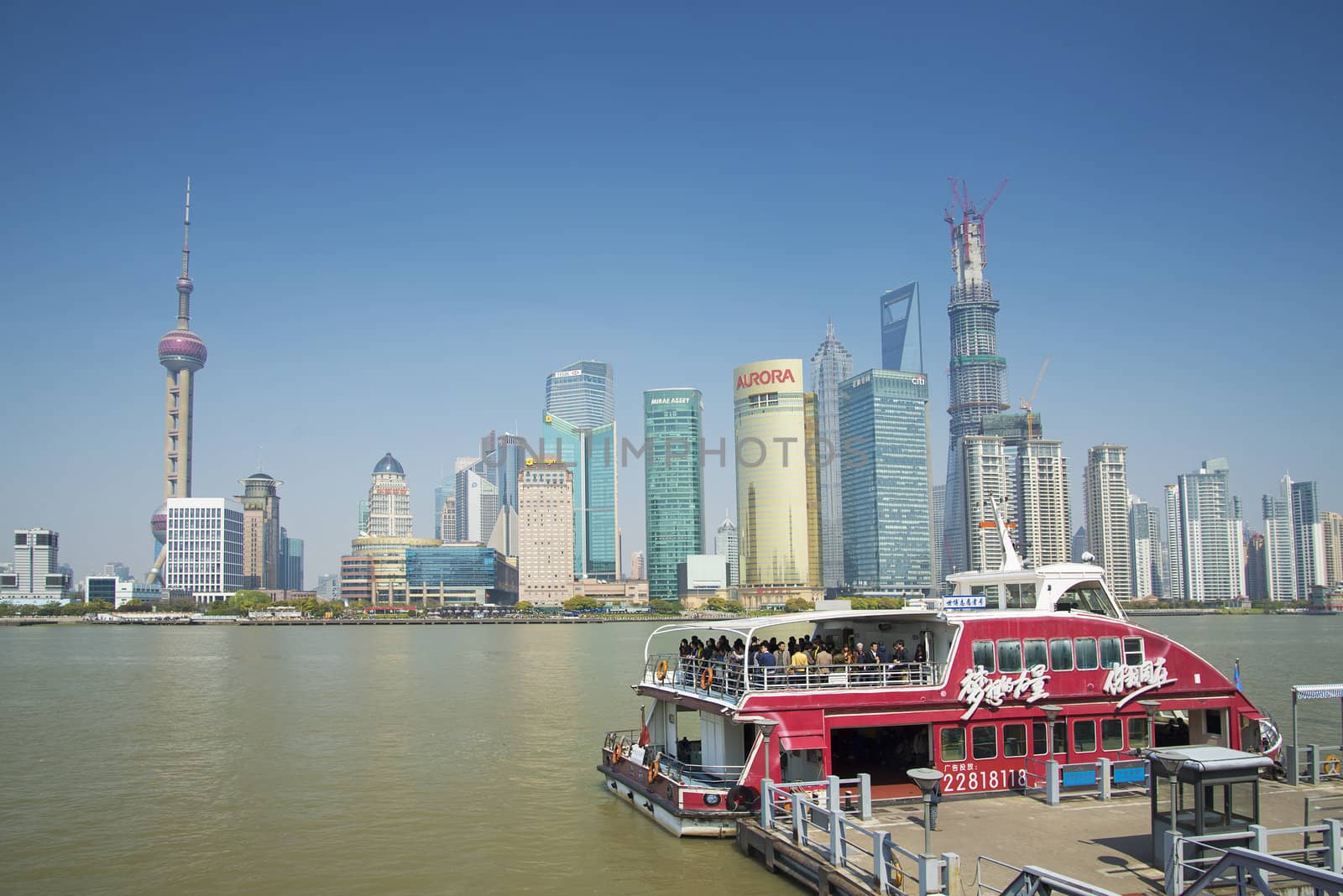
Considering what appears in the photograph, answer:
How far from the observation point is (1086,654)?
23.1 metres

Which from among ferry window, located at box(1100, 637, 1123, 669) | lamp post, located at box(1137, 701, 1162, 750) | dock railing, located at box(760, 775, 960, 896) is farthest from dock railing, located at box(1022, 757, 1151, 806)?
dock railing, located at box(760, 775, 960, 896)

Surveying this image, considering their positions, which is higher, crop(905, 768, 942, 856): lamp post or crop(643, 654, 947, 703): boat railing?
crop(643, 654, 947, 703): boat railing

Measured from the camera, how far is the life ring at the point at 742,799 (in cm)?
2155

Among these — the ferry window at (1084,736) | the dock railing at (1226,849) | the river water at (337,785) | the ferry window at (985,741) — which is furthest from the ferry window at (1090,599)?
the river water at (337,785)

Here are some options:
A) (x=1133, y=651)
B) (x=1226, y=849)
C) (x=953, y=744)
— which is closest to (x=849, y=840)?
(x=953, y=744)

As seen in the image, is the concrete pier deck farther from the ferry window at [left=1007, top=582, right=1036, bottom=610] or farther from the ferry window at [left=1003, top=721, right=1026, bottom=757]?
the ferry window at [left=1007, top=582, right=1036, bottom=610]

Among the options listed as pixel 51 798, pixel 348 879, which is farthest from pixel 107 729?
pixel 348 879

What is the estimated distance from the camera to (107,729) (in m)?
44.1

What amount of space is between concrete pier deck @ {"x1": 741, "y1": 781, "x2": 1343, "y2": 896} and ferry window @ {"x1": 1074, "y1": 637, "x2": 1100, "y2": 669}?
2.89 m

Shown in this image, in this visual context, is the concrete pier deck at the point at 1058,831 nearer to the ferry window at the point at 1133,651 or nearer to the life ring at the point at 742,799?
the life ring at the point at 742,799

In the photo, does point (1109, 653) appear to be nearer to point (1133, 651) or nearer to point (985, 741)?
point (1133, 651)

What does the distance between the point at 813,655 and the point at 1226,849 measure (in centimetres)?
958

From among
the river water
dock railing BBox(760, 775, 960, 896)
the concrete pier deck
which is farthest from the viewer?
the river water

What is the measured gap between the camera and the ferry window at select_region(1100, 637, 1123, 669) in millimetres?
23203
